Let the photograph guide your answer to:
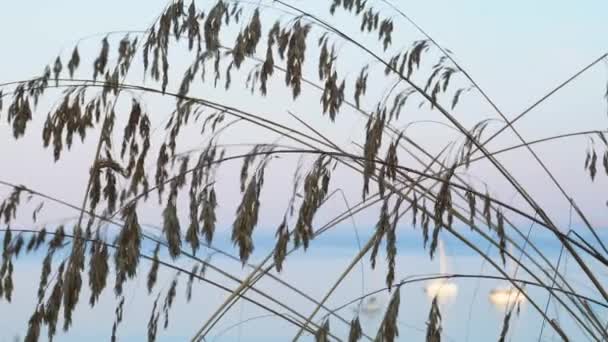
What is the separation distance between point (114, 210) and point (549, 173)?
1.29 metres

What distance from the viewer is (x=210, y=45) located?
2.36 m

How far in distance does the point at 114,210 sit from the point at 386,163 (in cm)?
78

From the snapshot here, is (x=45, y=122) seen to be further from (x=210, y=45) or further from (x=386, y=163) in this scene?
(x=386, y=163)

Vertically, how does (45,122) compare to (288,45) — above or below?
below

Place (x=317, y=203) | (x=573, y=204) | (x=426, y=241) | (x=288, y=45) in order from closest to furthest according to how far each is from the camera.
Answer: (x=317, y=203) < (x=426, y=241) < (x=288, y=45) < (x=573, y=204)

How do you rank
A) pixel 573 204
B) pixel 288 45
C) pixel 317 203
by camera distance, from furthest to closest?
pixel 573 204 → pixel 288 45 → pixel 317 203

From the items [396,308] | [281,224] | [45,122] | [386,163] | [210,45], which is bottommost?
[396,308]

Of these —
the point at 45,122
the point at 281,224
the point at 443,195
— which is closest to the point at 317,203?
the point at 281,224

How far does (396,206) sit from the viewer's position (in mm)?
2107

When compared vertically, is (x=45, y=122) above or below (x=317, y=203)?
above

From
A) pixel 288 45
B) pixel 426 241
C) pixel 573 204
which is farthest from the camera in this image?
Result: pixel 573 204

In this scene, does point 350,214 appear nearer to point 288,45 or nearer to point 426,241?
point 426,241

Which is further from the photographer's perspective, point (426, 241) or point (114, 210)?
point (114, 210)

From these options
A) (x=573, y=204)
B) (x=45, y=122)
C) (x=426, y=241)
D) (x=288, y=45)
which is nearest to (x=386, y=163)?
(x=426, y=241)
